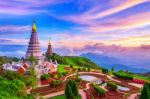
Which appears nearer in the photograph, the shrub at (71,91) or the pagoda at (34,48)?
the shrub at (71,91)

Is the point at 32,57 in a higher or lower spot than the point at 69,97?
higher

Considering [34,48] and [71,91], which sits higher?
[34,48]

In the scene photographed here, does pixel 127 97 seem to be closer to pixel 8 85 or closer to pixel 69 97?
pixel 69 97

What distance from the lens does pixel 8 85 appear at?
2719 centimetres

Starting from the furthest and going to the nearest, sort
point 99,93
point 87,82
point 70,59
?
point 70,59 → point 87,82 → point 99,93

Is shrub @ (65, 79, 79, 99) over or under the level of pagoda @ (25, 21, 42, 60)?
under

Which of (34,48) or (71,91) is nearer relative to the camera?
(71,91)

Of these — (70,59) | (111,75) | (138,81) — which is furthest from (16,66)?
(70,59)

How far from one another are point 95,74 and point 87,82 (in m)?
6.46

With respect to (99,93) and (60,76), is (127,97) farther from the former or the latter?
(60,76)

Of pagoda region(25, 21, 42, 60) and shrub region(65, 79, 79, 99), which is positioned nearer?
shrub region(65, 79, 79, 99)

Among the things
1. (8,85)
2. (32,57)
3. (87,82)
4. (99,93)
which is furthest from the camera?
(32,57)

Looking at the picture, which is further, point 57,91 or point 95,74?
point 95,74

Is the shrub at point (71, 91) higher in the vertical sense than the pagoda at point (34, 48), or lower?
lower
